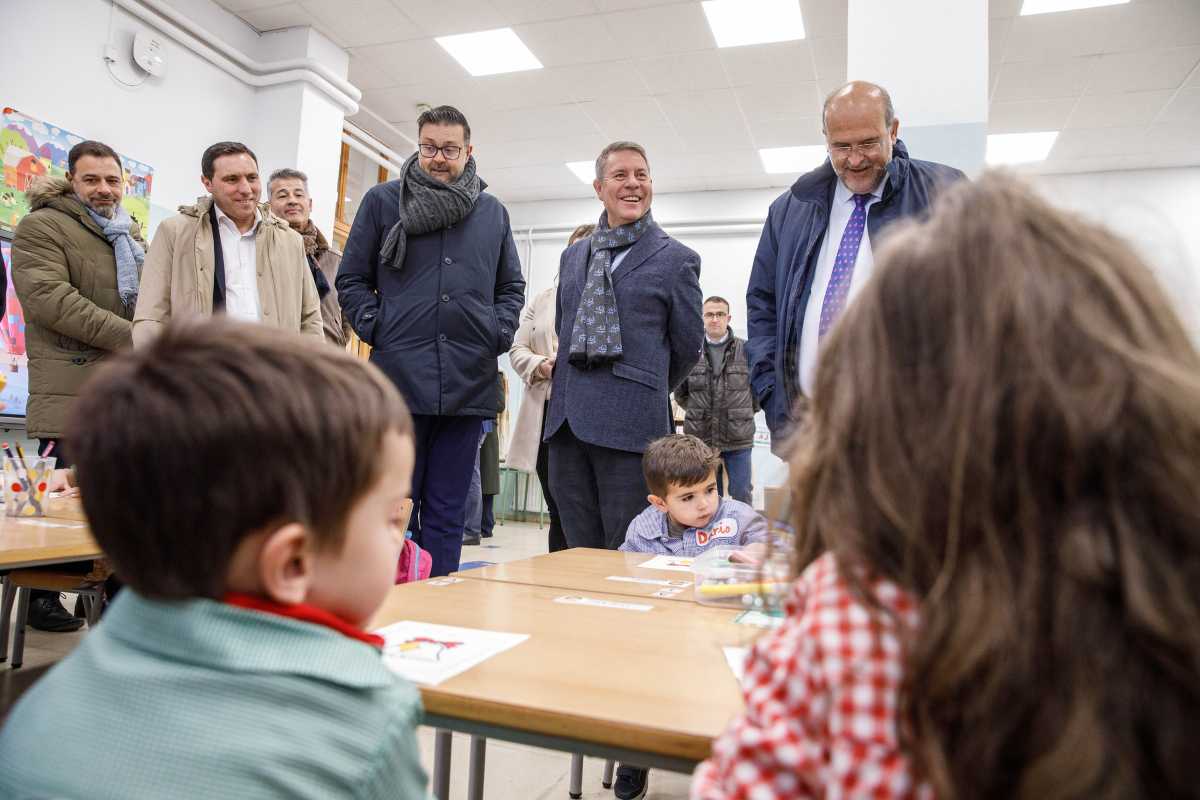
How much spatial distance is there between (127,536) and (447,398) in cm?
190

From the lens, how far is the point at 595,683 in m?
0.77

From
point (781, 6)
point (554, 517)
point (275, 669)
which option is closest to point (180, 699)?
point (275, 669)

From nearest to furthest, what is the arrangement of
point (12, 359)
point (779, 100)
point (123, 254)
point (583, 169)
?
point (123, 254) < point (12, 359) < point (779, 100) < point (583, 169)

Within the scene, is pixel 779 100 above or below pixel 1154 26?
below

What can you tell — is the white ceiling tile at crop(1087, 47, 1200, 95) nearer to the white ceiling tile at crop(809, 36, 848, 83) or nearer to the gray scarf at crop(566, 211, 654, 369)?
the white ceiling tile at crop(809, 36, 848, 83)

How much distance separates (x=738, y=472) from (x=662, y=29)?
2649 mm

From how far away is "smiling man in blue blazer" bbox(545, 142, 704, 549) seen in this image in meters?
2.38

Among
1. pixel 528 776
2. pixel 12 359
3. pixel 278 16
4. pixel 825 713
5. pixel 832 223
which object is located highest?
pixel 278 16

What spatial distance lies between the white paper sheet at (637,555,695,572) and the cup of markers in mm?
1378

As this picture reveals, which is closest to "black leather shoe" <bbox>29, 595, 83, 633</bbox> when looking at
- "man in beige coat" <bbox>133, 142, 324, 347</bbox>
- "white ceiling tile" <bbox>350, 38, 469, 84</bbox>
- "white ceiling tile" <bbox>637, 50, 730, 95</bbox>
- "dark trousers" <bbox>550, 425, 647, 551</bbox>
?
"man in beige coat" <bbox>133, 142, 324, 347</bbox>

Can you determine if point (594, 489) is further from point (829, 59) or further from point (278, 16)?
point (278, 16)

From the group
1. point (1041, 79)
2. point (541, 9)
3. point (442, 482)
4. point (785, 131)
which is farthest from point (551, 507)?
point (1041, 79)

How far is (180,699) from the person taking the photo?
50 centimetres

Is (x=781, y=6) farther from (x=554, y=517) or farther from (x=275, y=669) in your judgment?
(x=275, y=669)
